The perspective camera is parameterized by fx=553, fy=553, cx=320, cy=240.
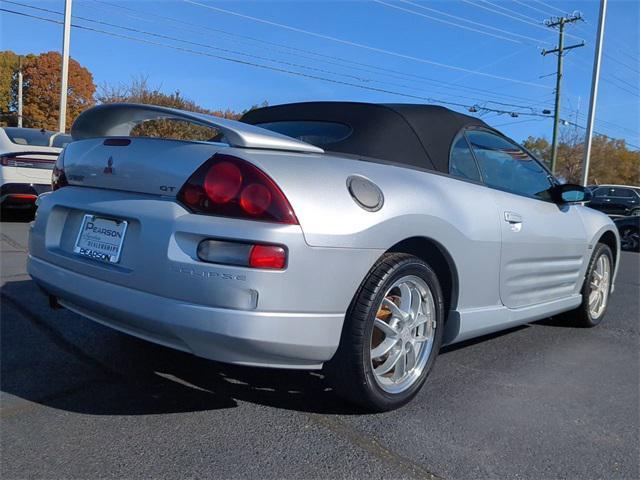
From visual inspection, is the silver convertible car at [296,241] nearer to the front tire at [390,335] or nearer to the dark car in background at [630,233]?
the front tire at [390,335]

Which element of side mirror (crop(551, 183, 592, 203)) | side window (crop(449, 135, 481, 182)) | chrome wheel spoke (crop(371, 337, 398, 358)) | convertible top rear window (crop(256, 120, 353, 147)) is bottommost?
chrome wheel spoke (crop(371, 337, 398, 358))

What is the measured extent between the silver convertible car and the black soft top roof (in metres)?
0.01

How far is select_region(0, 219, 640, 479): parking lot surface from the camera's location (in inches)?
84.5

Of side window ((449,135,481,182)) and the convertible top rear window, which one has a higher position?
the convertible top rear window

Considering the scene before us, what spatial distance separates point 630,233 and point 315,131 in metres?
13.6

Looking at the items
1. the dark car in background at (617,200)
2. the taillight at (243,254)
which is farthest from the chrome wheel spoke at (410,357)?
the dark car in background at (617,200)

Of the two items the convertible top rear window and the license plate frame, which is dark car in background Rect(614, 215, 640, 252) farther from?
the license plate frame

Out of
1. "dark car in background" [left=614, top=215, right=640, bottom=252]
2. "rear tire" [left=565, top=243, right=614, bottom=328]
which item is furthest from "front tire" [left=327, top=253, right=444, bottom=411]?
"dark car in background" [left=614, top=215, right=640, bottom=252]

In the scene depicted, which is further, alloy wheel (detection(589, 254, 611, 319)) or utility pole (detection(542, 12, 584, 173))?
utility pole (detection(542, 12, 584, 173))

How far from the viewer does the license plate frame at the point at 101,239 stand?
94.5 inches

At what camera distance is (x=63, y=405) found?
2541mm

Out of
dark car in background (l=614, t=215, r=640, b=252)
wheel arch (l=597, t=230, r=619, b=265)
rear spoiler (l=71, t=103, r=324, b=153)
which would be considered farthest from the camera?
dark car in background (l=614, t=215, r=640, b=252)

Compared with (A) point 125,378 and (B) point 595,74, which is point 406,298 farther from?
(B) point 595,74

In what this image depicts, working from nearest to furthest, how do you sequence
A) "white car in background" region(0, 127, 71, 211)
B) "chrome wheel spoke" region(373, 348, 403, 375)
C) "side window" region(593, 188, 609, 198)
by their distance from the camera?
"chrome wheel spoke" region(373, 348, 403, 375) < "white car in background" region(0, 127, 71, 211) < "side window" region(593, 188, 609, 198)
